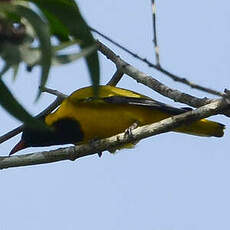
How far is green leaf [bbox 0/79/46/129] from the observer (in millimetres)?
1490

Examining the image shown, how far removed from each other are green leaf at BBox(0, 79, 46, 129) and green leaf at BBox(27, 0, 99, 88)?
170 mm

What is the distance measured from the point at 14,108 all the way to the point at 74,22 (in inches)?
10.2

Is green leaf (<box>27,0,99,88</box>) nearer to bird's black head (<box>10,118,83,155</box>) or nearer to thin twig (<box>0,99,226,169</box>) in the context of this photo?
thin twig (<box>0,99,226,169</box>)

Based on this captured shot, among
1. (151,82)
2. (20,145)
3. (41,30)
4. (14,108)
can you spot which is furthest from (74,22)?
(20,145)

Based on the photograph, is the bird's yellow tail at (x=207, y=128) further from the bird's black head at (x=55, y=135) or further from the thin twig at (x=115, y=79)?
the bird's black head at (x=55, y=135)

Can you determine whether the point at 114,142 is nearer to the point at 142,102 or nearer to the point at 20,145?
the point at 142,102

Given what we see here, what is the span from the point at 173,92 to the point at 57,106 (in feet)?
5.51

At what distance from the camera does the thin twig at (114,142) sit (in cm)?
337

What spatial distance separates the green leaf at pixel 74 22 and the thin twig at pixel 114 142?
180 centimetres

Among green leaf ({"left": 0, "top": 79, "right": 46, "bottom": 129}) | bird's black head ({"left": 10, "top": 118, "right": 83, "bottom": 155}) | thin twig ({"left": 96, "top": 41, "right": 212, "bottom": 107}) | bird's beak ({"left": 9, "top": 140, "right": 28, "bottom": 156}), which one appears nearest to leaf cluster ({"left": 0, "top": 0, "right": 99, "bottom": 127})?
green leaf ({"left": 0, "top": 79, "right": 46, "bottom": 129})

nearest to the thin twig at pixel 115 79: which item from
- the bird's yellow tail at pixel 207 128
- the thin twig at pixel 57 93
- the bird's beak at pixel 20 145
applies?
the thin twig at pixel 57 93

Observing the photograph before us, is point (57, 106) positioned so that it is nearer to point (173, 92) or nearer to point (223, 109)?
point (173, 92)

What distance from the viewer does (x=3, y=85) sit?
5.30 feet

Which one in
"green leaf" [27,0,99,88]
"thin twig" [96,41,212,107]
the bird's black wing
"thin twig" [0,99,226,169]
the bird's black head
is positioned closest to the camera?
"green leaf" [27,0,99,88]
